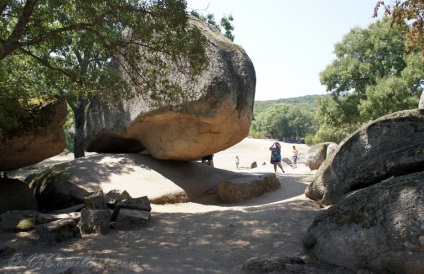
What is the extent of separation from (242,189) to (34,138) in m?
5.64

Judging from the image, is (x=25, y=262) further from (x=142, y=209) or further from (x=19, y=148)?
(x=19, y=148)

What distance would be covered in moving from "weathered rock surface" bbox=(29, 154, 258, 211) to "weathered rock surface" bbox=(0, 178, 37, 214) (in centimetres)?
76

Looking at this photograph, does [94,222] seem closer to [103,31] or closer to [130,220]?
[130,220]

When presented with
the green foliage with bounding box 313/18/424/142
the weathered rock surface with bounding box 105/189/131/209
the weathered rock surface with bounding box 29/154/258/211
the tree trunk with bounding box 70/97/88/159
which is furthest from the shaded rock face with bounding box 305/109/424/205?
the green foliage with bounding box 313/18/424/142

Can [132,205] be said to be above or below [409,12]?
below

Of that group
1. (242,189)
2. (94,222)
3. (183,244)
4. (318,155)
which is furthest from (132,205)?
(318,155)

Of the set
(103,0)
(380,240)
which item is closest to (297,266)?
(380,240)

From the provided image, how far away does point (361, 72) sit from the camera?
78.0 ft

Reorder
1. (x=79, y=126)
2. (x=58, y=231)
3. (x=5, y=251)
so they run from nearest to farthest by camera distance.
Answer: (x=5, y=251) < (x=58, y=231) < (x=79, y=126)

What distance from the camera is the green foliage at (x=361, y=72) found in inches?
868

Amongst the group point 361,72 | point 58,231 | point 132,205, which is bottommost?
point 58,231

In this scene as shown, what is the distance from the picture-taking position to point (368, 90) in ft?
71.1

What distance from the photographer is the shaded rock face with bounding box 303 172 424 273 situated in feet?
12.9

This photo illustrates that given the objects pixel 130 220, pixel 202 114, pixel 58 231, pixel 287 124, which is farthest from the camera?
pixel 287 124
